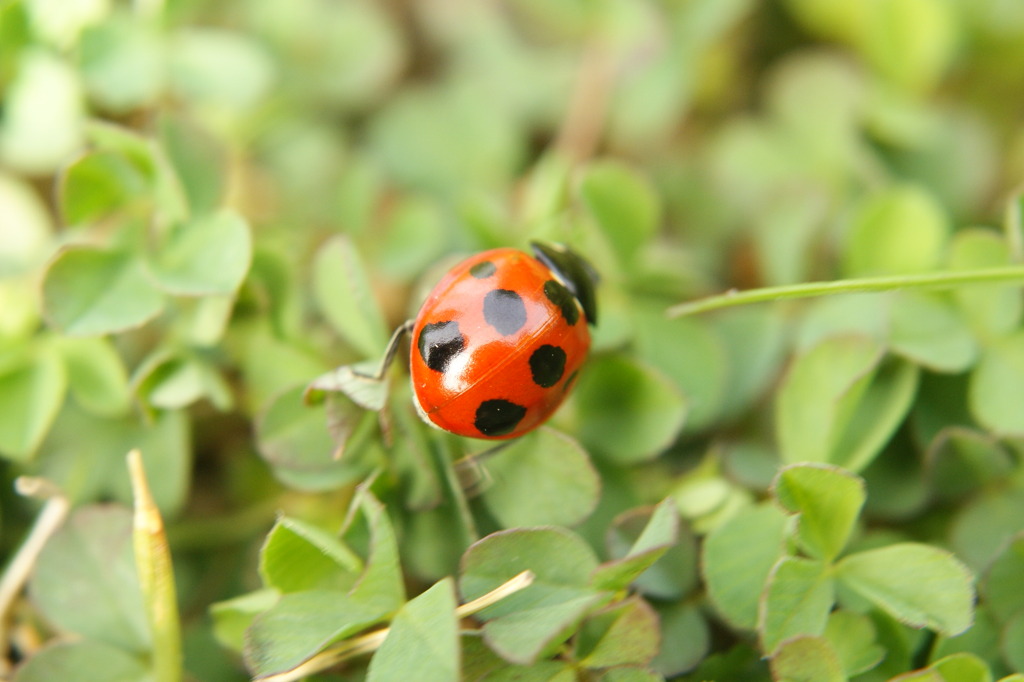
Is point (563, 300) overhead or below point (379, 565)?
overhead

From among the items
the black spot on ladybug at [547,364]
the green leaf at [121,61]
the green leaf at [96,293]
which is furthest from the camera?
the green leaf at [121,61]

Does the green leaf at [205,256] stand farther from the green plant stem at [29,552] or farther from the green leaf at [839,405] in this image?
the green leaf at [839,405]

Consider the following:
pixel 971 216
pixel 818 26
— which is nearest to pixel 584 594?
pixel 971 216

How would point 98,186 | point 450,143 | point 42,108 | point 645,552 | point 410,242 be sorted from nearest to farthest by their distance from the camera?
point 645,552, point 98,186, point 42,108, point 410,242, point 450,143

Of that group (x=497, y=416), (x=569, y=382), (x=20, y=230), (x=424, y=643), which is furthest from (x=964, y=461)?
A: (x=20, y=230)

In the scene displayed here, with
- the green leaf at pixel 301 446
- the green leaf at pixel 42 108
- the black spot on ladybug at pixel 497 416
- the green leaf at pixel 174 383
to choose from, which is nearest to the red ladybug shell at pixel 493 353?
the black spot on ladybug at pixel 497 416

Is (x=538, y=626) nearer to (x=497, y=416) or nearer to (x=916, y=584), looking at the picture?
(x=497, y=416)
